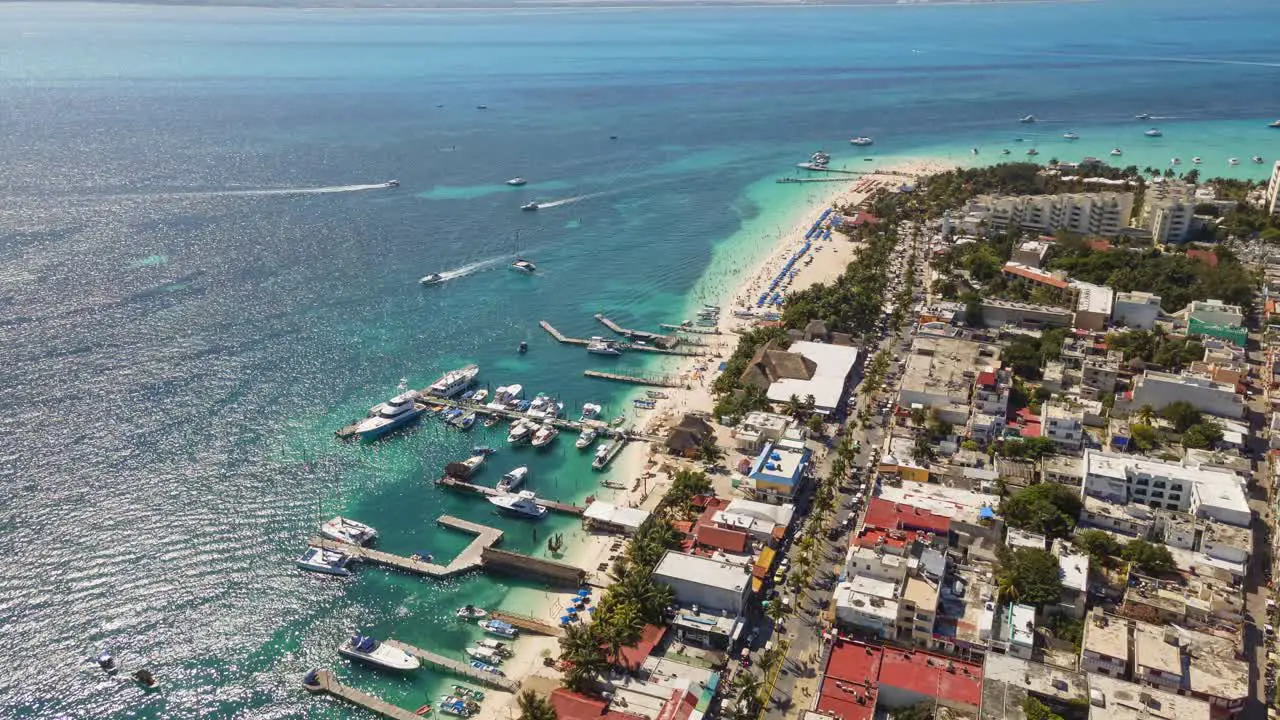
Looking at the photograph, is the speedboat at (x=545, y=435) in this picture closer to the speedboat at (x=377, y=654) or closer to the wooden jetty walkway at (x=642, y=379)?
the wooden jetty walkway at (x=642, y=379)

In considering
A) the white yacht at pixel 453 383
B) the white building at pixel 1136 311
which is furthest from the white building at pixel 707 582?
the white building at pixel 1136 311

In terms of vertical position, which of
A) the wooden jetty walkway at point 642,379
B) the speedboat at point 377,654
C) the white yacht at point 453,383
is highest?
the white yacht at point 453,383

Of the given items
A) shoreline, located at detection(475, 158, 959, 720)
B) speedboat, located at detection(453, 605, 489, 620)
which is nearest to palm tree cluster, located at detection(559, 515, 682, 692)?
shoreline, located at detection(475, 158, 959, 720)

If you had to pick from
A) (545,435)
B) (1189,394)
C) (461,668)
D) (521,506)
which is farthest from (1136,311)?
(461,668)

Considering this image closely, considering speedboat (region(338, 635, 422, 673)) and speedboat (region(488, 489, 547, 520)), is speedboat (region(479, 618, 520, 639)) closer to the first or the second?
speedboat (region(338, 635, 422, 673))

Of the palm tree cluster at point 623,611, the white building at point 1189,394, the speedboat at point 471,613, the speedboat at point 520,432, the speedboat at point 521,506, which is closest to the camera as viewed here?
the palm tree cluster at point 623,611
